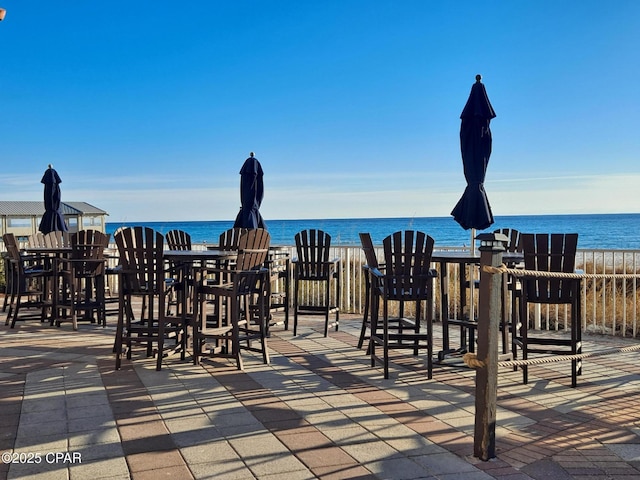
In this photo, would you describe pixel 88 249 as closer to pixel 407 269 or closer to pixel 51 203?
pixel 51 203

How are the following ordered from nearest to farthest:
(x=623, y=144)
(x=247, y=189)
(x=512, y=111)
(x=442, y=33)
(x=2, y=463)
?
(x=2, y=463) → (x=247, y=189) → (x=442, y=33) → (x=512, y=111) → (x=623, y=144)

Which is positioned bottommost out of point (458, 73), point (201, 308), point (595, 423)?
point (595, 423)

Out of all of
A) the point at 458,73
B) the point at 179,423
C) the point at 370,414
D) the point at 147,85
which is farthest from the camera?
the point at 147,85

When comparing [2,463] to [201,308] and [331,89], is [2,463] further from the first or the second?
[331,89]

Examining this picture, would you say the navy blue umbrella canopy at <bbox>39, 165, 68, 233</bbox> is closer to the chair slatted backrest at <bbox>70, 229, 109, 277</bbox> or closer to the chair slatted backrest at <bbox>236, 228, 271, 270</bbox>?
the chair slatted backrest at <bbox>70, 229, 109, 277</bbox>

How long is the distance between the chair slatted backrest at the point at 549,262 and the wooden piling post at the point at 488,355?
2041mm

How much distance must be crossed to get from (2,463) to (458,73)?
12.4 m

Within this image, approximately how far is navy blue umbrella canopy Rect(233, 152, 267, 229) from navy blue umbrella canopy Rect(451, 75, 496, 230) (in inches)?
132

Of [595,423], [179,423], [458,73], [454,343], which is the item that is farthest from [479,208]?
[458,73]

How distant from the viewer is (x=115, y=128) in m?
27.5

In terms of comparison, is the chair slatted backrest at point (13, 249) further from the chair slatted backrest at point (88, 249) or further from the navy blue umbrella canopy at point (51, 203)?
the navy blue umbrella canopy at point (51, 203)

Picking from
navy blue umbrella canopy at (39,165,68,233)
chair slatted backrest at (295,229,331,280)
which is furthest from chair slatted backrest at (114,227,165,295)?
navy blue umbrella canopy at (39,165,68,233)

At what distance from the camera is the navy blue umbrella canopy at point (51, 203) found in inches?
364

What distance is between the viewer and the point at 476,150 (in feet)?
16.9
